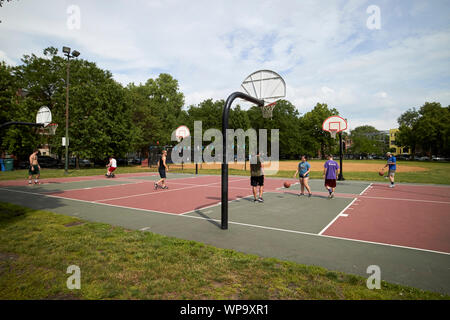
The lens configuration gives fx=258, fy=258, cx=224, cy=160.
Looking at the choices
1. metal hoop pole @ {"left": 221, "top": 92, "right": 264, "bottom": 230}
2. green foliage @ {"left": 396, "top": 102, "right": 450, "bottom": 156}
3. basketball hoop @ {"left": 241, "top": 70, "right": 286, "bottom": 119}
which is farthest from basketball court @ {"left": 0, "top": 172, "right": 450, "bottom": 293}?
green foliage @ {"left": 396, "top": 102, "right": 450, "bottom": 156}

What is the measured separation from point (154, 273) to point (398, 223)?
6.87 meters

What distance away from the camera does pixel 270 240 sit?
588cm

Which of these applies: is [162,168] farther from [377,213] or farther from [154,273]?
[154,273]

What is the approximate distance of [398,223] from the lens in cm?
735

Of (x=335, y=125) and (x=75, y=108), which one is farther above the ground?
(x=75, y=108)

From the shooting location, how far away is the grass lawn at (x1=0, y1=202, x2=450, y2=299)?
3557mm

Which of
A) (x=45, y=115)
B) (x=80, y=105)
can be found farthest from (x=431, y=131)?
(x=45, y=115)

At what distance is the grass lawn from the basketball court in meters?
0.53

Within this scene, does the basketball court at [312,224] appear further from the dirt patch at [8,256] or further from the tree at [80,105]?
the tree at [80,105]

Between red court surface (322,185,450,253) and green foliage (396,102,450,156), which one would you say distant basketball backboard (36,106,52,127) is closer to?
red court surface (322,185,450,253)

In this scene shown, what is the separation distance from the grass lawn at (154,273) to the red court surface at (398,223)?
2.58 metres
